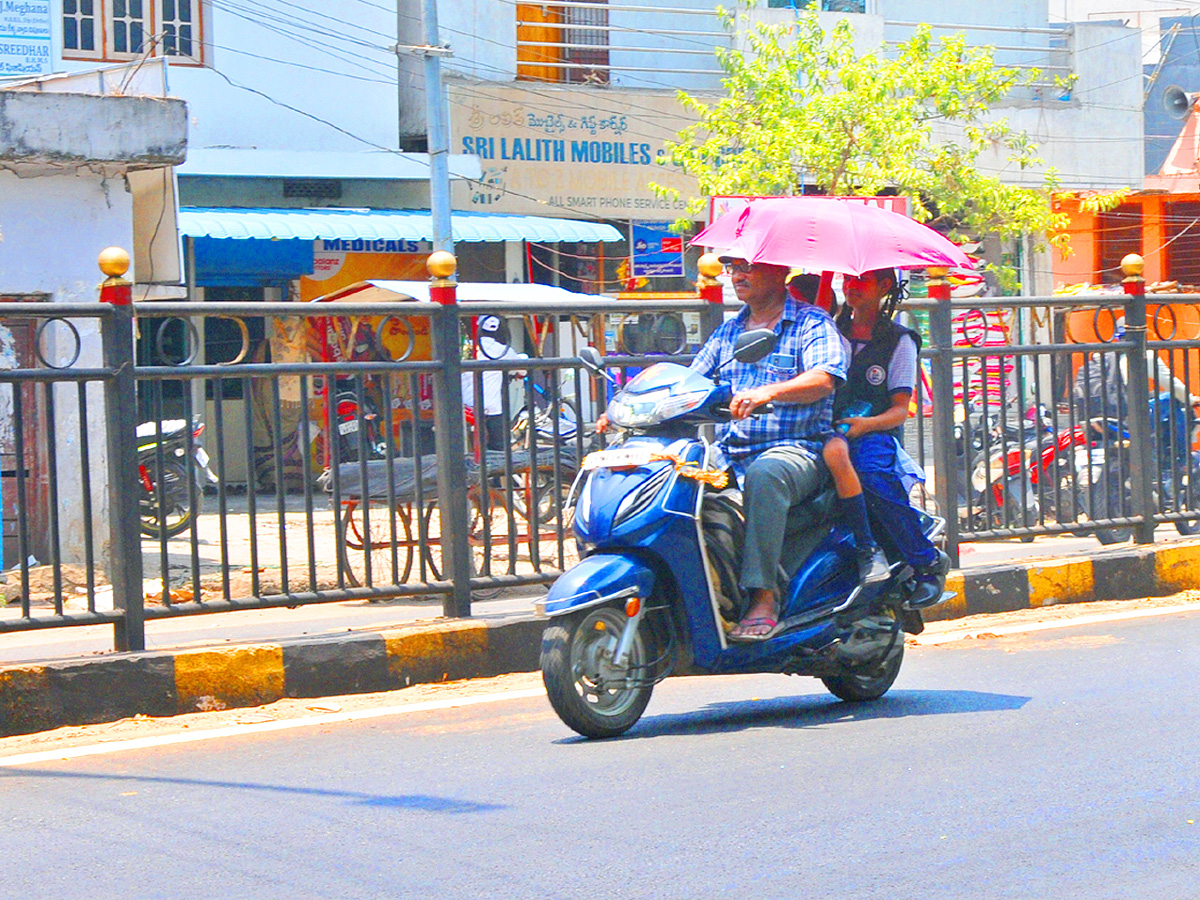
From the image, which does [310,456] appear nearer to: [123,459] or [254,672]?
[123,459]

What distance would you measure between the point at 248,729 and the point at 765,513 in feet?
6.74

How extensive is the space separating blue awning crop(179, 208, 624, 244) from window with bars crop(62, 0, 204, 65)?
2194mm

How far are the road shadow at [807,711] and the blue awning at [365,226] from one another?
412 inches

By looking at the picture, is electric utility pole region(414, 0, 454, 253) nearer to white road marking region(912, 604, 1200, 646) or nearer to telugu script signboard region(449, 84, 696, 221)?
telugu script signboard region(449, 84, 696, 221)

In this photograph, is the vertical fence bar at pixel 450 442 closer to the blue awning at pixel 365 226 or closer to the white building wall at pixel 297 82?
the blue awning at pixel 365 226

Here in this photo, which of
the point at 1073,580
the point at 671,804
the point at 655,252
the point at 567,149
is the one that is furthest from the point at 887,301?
the point at 655,252

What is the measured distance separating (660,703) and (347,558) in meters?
1.50

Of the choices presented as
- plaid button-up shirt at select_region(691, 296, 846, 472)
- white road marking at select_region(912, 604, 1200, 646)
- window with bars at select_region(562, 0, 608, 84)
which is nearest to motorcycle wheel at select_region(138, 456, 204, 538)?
plaid button-up shirt at select_region(691, 296, 846, 472)

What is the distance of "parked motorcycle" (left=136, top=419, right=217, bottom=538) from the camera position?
6164 millimetres

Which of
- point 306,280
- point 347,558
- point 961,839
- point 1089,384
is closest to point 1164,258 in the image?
point 306,280

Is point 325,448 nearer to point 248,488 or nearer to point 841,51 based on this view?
point 248,488

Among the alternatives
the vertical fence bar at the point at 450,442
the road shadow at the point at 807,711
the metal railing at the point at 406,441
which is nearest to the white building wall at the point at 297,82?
the metal railing at the point at 406,441

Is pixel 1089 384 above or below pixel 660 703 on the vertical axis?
above

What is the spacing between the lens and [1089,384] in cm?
838
